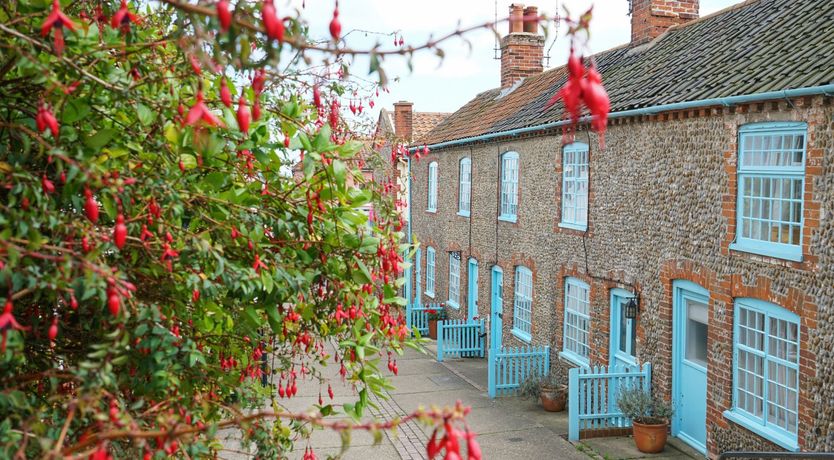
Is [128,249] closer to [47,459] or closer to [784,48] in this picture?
[47,459]

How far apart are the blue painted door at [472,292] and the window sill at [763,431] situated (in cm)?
Answer: 1121

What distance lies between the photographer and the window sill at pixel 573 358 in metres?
15.3

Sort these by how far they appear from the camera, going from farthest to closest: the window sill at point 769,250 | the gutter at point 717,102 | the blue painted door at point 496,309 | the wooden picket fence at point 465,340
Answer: the wooden picket fence at point 465,340 → the blue painted door at point 496,309 → the window sill at point 769,250 → the gutter at point 717,102

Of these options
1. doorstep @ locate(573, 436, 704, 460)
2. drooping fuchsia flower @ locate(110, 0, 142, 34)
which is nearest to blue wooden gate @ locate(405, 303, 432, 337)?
doorstep @ locate(573, 436, 704, 460)

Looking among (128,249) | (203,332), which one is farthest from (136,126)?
(203,332)

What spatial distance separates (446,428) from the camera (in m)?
2.49

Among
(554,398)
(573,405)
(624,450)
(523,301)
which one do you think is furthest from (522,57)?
(624,450)

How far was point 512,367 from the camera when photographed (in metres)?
16.9

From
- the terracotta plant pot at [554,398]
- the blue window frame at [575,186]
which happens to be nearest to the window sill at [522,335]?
the terracotta plant pot at [554,398]

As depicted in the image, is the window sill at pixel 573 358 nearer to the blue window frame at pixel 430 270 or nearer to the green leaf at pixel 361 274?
the blue window frame at pixel 430 270

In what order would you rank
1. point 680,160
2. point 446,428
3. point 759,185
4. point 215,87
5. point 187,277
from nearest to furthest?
point 446,428 → point 187,277 → point 215,87 → point 759,185 → point 680,160

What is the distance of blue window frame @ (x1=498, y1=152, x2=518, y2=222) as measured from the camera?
1869cm

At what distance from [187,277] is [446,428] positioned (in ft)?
6.19

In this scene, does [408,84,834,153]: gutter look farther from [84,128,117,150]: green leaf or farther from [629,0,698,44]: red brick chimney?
[84,128,117,150]: green leaf
